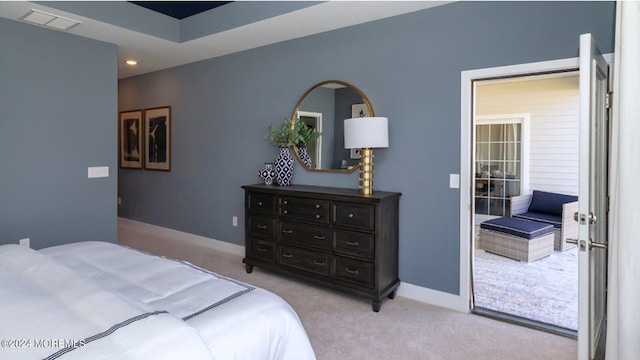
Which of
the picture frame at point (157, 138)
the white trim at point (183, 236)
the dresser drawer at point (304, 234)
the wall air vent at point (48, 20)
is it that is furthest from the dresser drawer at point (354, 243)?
the picture frame at point (157, 138)

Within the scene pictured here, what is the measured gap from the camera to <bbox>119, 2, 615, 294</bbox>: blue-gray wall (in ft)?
9.16

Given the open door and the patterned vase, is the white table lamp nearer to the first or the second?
the patterned vase

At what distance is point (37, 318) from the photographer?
4.00 ft

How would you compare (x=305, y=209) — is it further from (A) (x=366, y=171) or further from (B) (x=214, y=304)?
(B) (x=214, y=304)

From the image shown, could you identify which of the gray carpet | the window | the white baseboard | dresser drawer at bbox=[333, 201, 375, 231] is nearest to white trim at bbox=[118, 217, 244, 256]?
the white baseboard

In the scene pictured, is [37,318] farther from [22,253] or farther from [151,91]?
[151,91]

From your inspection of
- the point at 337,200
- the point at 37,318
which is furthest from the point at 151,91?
the point at 37,318

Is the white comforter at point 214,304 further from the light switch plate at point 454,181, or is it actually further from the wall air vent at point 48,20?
the wall air vent at point 48,20

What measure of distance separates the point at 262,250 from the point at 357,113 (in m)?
1.67

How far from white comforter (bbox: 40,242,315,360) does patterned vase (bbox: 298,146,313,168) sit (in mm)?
2158

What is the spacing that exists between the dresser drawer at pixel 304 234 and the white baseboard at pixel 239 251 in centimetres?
83

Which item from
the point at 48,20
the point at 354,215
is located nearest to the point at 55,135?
the point at 48,20

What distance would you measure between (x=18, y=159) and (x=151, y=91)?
236 centimetres

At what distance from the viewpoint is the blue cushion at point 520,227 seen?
14.7ft
